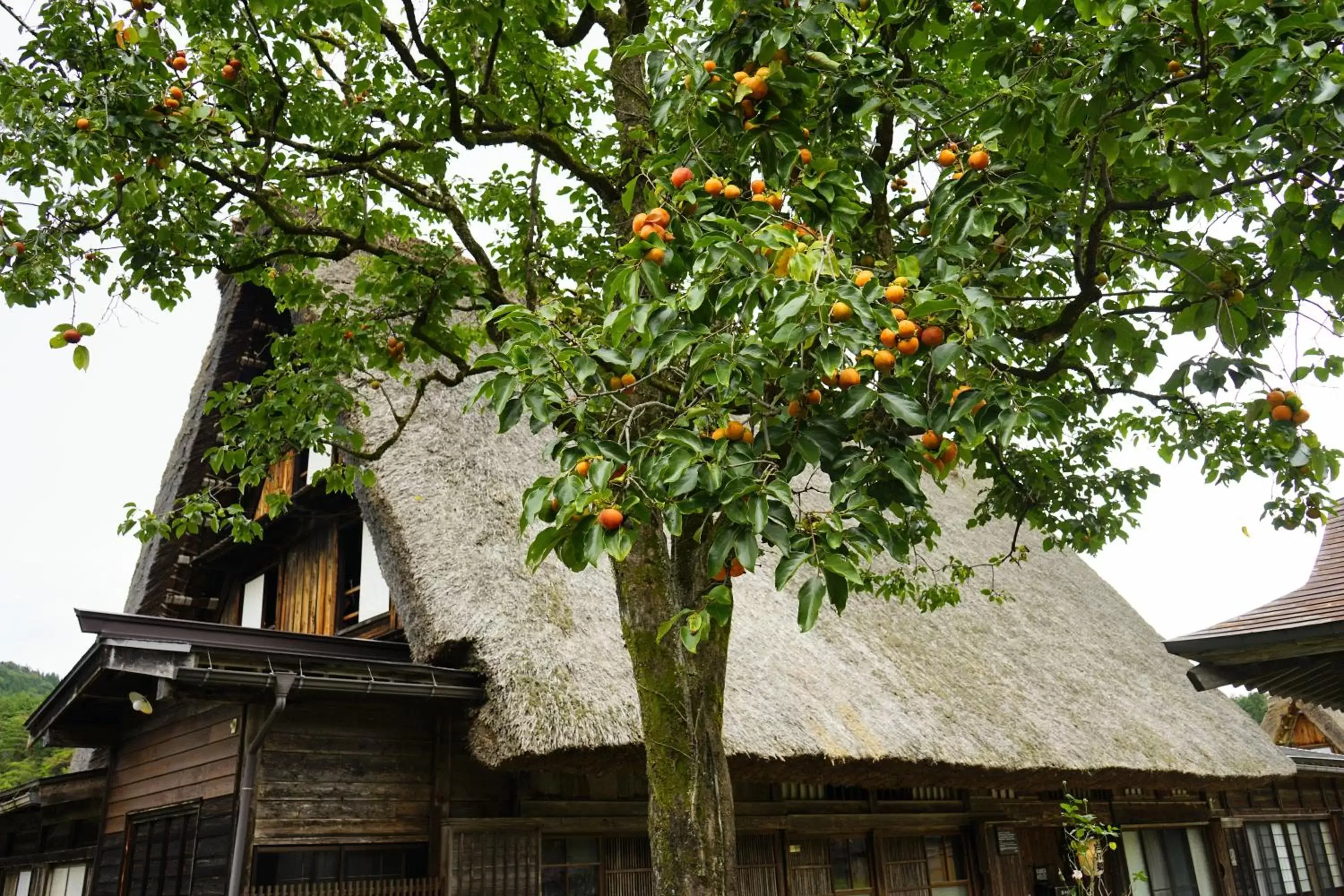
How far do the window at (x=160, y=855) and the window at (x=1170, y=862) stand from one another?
9.08 meters

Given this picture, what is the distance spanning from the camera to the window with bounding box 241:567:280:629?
794cm

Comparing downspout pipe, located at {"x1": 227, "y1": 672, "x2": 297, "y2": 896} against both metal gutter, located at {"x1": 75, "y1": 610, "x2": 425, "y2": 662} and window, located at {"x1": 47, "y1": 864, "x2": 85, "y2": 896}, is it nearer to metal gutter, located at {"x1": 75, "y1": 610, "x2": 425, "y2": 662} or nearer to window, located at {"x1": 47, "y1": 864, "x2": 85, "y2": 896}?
metal gutter, located at {"x1": 75, "y1": 610, "x2": 425, "y2": 662}

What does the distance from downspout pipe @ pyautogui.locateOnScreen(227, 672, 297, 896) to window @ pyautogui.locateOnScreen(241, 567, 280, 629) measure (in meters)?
3.27

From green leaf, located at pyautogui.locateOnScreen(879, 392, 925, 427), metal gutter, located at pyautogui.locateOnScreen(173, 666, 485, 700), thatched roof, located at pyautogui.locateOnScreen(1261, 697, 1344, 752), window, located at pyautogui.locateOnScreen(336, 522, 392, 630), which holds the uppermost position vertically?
window, located at pyautogui.locateOnScreen(336, 522, 392, 630)

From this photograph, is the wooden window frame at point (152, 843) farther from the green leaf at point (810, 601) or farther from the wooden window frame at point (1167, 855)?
the wooden window frame at point (1167, 855)

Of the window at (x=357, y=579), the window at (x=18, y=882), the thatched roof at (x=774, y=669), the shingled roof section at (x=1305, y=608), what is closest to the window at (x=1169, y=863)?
the thatched roof at (x=774, y=669)

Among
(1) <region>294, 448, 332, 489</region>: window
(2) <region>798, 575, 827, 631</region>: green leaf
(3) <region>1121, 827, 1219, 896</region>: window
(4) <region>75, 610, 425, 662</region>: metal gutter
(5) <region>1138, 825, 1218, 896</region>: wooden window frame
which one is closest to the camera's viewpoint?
(2) <region>798, 575, 827, 631</region>: green leaf

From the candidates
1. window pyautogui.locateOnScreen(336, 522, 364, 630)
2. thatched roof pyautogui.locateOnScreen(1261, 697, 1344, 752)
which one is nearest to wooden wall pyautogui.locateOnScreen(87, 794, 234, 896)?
window pyautogui.locateOnScreen(336, 522, 364, 630)

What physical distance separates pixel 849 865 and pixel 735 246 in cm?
643

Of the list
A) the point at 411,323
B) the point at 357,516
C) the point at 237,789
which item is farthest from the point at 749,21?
the point at 357,516

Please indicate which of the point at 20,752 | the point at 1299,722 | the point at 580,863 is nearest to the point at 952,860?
the point at 580,863

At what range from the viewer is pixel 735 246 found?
2.35 meters

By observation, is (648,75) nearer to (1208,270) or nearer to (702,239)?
(702,239)

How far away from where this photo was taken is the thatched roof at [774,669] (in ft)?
16.8
